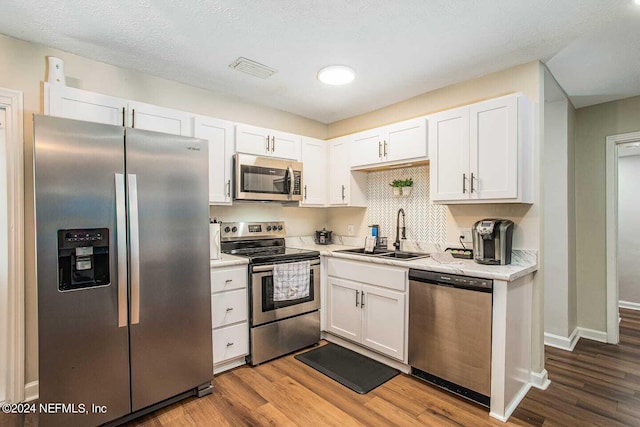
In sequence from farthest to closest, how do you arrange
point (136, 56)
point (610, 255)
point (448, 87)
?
point (610, 255) → point (448, 87) → point (136, 56)

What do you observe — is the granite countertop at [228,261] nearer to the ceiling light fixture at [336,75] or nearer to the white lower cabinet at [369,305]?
the white lower cabinet at [369,305]

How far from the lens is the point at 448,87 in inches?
117

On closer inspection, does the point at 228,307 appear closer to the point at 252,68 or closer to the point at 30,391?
the point at 30,391

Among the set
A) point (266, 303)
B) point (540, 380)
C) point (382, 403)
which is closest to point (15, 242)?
point (266, 303)

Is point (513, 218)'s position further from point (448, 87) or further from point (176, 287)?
point (176, 287)

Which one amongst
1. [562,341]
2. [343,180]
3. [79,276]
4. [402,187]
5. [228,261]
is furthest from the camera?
[343,180]

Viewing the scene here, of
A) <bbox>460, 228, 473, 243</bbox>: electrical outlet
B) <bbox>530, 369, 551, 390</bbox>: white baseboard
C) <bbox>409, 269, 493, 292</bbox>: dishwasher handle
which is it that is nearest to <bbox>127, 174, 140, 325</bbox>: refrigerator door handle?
<bbox>409, 269, 493, 292</bbox>: dishwasher handle

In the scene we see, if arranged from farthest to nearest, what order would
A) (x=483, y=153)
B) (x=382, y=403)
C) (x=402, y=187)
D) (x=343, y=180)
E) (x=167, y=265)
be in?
(x=343, y=180), (x=402, y=187), (x=483, y=153), (x=382, y=403), (x=167, y=265)

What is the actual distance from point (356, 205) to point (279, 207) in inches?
34.8

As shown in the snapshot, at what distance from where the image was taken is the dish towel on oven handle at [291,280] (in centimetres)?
284

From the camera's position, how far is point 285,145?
3379 mm

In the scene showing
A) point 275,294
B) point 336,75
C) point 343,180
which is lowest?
point 275,294

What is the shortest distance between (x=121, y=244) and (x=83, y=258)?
20 cm

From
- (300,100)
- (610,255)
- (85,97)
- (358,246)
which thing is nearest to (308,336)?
(358,246)
